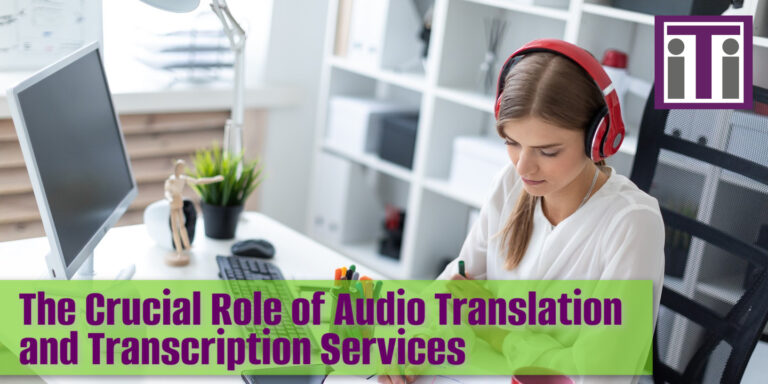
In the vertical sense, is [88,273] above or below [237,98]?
below

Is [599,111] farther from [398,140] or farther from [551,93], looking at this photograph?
[398,140]

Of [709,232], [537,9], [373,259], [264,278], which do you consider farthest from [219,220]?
[373,259]

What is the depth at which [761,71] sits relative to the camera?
1.62m

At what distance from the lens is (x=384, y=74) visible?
2885 millimetres

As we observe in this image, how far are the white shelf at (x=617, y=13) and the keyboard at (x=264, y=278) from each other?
1207 millimetres

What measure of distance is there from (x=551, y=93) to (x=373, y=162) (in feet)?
5.72

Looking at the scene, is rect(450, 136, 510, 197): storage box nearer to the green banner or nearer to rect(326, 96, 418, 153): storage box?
rect(326, 96, 418, 153): storage box

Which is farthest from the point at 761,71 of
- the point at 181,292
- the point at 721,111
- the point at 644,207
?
the point at 181,292

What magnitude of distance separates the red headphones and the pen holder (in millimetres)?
455

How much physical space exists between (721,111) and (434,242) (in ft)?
5.14

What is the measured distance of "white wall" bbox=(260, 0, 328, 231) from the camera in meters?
3.08

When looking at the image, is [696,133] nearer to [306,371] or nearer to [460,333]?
[460,333]

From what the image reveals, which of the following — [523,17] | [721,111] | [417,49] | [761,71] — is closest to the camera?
[721,111]

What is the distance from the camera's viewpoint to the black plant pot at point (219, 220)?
6.04ft
